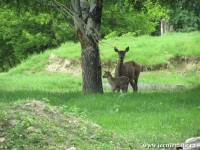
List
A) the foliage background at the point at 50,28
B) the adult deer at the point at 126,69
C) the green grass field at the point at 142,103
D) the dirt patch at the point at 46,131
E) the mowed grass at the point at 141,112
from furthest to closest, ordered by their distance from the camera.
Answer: the foliage background at the point at 50,28
the adult deer at the point at 126,69
the green grass field at the point at 142,103
the mowed grass at the point at 141,112
the dirt patch at the point at 46,131

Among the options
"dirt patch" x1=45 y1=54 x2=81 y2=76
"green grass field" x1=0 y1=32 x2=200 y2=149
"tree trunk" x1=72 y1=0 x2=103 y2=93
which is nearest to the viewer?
"green grass field" x1=0 y1=32 x2=200 y2=149

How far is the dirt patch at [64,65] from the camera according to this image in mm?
35228

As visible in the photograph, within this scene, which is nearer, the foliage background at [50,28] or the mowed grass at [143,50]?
the mowed grass at [143,50]

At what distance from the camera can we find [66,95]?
1903cm

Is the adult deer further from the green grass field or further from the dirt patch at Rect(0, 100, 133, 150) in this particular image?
the dirt patch at Rect(0, 100, 133, 150)

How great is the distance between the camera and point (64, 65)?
1407 inches

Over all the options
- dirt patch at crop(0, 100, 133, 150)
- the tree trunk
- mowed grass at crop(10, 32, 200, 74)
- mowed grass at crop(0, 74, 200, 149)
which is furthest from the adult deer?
dirt patch at crop(0, 100, 133, 150)

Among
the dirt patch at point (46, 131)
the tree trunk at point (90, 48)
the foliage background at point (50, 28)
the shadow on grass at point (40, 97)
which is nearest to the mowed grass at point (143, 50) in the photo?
the foliage background at point (50, 28)

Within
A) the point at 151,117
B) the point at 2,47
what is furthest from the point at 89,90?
the point at 2,47

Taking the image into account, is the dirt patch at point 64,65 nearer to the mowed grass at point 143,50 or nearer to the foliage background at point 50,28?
the mowed grass at point 143,50

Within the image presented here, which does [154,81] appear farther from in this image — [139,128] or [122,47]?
[139,128]

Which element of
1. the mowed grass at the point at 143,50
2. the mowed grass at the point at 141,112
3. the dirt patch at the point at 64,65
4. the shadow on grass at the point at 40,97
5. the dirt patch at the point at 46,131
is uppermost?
the dirt patch at the point at 46,131

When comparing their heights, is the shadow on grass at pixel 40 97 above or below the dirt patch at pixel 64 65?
above

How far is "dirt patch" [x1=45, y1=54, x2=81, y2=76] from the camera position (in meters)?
35.2
